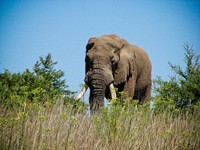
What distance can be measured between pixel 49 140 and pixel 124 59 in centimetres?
757

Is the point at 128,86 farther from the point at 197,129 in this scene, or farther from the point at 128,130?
the point at 128,130

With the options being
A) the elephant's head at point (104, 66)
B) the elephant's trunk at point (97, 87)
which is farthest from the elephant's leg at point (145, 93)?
the elephant's trunk at point (97, 87)

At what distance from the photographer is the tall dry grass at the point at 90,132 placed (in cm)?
530

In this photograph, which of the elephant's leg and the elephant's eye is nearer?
the elephant's eye

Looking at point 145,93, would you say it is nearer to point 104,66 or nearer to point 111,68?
point 111,68

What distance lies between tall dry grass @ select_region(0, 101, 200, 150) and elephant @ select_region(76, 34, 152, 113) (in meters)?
4.14

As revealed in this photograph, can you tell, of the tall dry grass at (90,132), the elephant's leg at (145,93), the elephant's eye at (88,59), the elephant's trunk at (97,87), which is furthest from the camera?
the elephant's leg at (145,93)

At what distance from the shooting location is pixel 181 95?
17828 mm

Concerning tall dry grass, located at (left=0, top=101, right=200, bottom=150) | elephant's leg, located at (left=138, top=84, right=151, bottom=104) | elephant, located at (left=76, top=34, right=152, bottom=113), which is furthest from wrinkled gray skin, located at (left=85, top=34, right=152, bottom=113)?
tall dry grass, located at (left=0, top=101, right=200, bottom=150)

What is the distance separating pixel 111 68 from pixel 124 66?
1.75ft

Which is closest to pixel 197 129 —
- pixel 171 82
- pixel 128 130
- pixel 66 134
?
pixel 128 130

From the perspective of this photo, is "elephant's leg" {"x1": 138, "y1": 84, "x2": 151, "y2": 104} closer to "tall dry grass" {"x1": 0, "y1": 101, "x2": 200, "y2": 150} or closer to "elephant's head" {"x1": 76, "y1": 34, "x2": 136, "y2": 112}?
"elephant's head" {"x1": 76, "y1": 34, "x2": 136, "y2": 112}

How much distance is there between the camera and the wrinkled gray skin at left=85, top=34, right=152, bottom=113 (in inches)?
455

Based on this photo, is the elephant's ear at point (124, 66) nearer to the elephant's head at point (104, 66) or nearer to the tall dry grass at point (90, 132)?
the elephant's head at point (104, 66)
